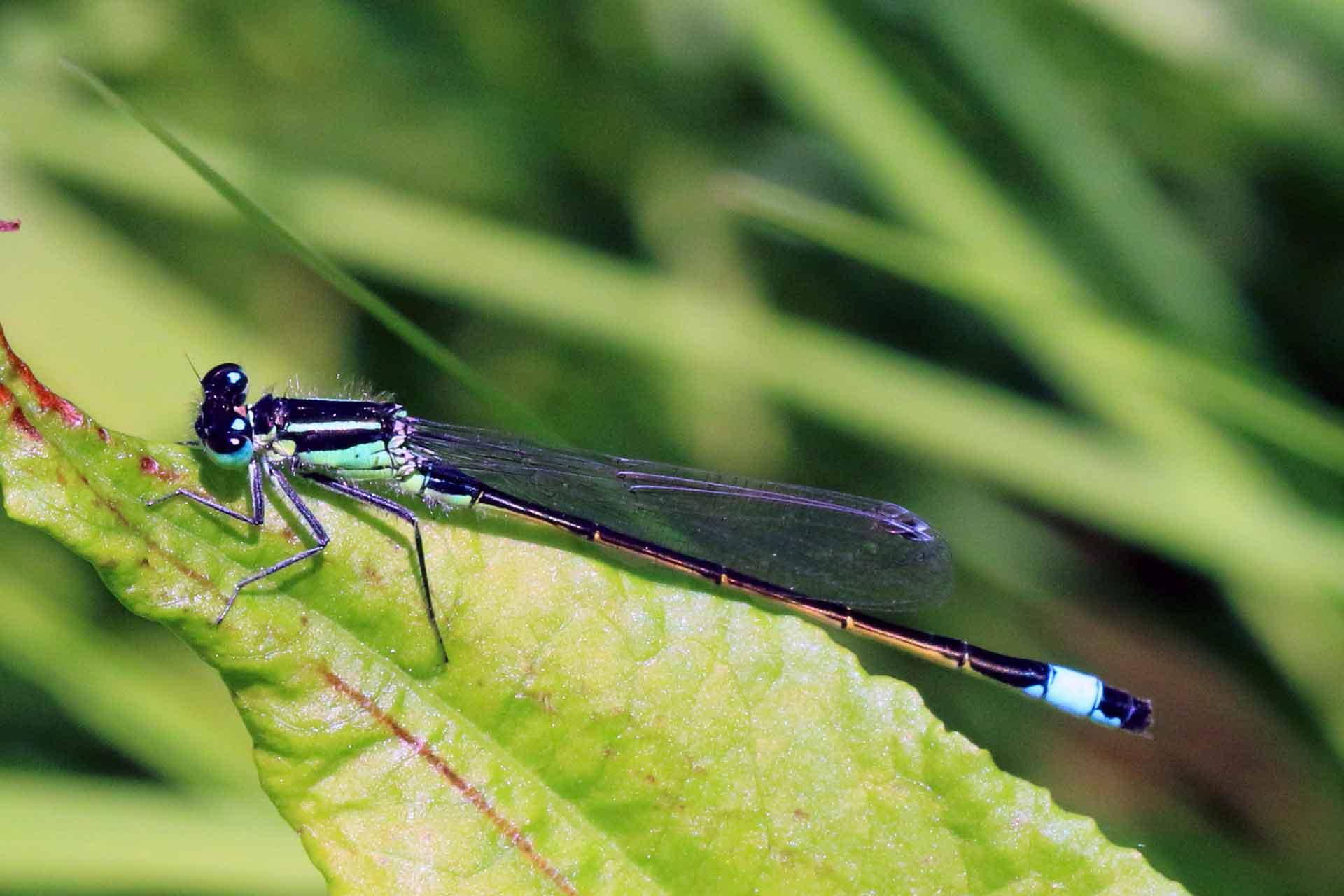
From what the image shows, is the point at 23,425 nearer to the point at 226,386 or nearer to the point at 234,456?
the point at 234,456

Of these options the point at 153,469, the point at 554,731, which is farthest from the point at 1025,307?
the point at 153,469

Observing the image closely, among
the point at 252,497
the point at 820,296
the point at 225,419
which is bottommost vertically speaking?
the point at 252,497

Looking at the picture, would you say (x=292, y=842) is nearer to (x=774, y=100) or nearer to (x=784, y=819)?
(x=784, y=819)

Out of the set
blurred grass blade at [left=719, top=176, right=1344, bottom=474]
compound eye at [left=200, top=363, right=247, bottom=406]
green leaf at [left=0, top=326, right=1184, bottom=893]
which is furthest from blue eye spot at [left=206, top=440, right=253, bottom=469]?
blurred grass blade at [left=719, top=176, right=1344, bottom=474]

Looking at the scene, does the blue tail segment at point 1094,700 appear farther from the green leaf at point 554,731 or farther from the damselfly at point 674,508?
the green leaf at point 554,731

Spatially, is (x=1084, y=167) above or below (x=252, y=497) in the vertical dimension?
above

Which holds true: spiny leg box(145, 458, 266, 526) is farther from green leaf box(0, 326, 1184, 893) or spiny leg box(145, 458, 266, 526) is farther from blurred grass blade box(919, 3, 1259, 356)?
blurred grass blade box(919, 3, 1259, 356)

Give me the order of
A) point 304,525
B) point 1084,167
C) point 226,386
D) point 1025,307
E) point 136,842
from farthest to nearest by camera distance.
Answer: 1. point 1084,167
2. point 1025,307
3. point 136,842
4. point 226,386
5. point 304,525
